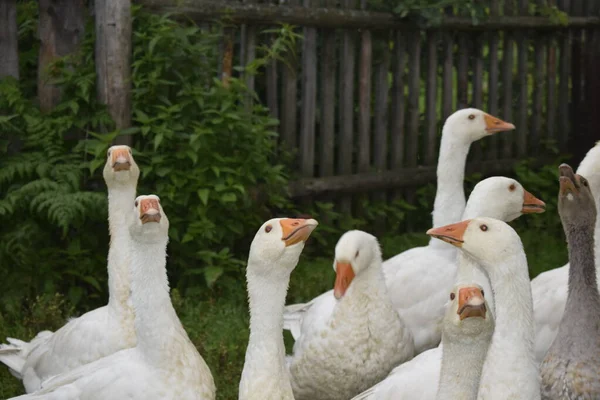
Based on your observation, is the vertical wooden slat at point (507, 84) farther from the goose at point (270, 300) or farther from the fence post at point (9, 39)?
the goose at point (270, 300)

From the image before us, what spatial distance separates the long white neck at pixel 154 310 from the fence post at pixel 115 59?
9.89 feet

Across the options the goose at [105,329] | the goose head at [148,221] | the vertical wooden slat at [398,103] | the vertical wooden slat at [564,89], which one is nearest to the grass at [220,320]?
the goose at [105,329]

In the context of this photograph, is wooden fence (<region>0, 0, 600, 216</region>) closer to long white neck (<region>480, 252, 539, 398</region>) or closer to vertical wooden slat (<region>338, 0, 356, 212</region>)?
vertical wooden slat (<region>338, 0, 356, 212</region>)

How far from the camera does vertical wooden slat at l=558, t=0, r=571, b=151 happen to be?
12.2 m

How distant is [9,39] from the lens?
26.5ft

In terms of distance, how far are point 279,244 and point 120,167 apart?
5.33ft

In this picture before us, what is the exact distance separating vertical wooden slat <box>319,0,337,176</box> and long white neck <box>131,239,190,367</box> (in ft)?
15.3

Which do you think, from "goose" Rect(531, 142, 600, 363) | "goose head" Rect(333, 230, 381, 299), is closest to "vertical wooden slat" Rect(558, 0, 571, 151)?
"goose" Rect(531, 142, 600, 363)

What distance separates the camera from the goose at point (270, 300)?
4828mm

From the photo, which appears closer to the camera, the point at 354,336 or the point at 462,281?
the point at 462,281

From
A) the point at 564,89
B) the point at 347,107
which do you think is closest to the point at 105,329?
the point at 347,107

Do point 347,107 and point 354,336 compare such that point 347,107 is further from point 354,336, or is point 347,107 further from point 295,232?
point 295,232

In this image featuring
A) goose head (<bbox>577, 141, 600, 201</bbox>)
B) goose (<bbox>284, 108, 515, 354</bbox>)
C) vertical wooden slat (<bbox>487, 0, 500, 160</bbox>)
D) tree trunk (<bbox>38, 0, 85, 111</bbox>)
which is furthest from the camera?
vertical wooden slat (<bbox>487, 0, 500, 160</bbox>)

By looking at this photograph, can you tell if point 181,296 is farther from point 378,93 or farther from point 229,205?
point 378,93
